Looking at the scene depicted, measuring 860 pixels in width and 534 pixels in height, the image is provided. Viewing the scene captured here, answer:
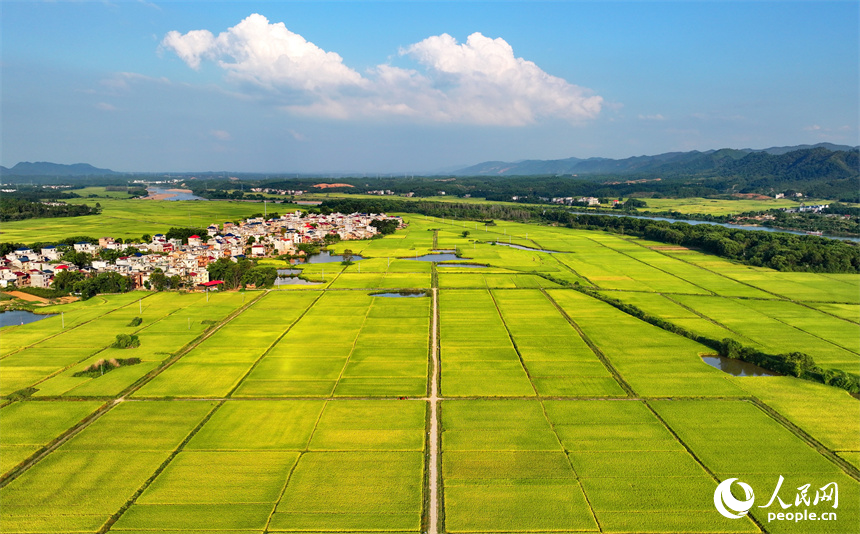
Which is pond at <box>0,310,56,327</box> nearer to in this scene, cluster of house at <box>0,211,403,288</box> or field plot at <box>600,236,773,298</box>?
cluster of house at <box>0,211,403,288</box>

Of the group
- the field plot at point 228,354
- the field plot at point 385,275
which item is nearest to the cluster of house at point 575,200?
the field plot at point 385,275

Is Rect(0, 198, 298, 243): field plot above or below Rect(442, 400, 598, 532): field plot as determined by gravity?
above

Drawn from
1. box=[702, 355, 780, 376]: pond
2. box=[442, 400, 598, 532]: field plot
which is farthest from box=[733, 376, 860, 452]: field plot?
box=[442, 400, 598, 532]: field plot

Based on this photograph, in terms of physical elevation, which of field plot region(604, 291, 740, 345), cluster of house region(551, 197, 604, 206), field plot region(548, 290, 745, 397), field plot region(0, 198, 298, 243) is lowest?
field plot region(548, 290, 745, 397)

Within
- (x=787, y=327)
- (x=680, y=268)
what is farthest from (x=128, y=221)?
(x=787, y=327)

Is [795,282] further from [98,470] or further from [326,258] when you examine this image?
[98,470]

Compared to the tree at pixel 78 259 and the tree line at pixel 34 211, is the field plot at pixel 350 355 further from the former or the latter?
the tree line at pixel 34 211

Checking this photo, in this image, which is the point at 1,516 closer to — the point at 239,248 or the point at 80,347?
the point at 80,347
